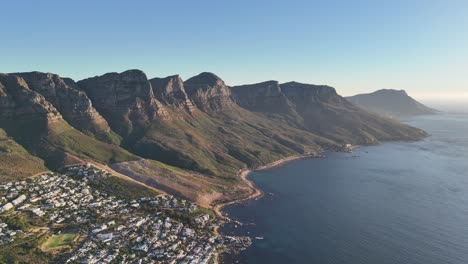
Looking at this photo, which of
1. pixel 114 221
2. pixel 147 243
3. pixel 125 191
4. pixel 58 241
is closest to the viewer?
pixel 58 241

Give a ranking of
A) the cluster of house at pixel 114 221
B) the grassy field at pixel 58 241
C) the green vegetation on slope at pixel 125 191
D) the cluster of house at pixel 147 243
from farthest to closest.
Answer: the green vegetation on slope at pixel 125 191 → the cluster of house at pixel 114 221 → the grassy field at pixel 58 241 → the cluster of house at pixel 147 243

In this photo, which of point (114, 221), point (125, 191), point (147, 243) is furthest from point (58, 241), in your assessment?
point (125, 191)

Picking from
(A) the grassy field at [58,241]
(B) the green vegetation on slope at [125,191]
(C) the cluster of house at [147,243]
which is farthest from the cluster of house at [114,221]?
(A) the grassy field at [58,241]

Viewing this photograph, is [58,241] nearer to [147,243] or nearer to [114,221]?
[114,221]

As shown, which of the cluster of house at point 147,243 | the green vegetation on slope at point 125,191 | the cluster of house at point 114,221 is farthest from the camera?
the green vegetation on slope at point 125,191

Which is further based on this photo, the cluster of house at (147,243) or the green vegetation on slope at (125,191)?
the green vegetation on slope at (125,191)

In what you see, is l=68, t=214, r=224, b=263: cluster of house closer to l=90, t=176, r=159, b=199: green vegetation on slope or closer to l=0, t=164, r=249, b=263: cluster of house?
l=0, t=164, r=249, b=263: cluster of house

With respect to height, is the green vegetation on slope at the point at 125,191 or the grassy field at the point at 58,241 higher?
the green vegetation on slope at the point at 125,191

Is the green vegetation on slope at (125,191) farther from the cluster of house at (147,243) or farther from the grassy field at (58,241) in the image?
the grassy field at (58,241)

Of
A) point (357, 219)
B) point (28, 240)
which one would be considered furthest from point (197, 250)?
point (357, 219)
